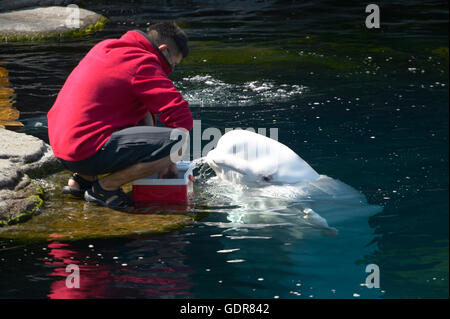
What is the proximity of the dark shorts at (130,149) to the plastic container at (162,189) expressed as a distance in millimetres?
202

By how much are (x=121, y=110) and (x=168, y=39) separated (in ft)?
1.92

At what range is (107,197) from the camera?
4418 mm

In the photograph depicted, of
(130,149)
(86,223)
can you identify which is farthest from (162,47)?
(86,223)

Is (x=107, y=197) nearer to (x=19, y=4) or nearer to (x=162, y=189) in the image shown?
(x=162, y=189)

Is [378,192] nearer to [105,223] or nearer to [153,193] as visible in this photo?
[153,193]

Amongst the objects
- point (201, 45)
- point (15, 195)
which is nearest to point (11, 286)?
point (15, 195)

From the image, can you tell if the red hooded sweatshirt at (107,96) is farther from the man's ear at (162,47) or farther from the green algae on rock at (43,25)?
the green algae on rock at (43,25)

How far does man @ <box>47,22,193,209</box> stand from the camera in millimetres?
4105

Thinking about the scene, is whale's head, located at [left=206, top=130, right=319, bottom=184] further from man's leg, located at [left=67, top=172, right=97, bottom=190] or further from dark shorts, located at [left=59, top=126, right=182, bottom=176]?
man's leg, located at [left=67, top=172, right=97, bottom=190]

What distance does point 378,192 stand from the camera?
15.4 feet

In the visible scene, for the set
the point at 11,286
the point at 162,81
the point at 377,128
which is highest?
the point at 162,81

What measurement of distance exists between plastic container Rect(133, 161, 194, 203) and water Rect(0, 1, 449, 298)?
8.6 inches

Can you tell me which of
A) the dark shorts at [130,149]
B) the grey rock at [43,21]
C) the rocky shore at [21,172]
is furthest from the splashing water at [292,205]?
the grey rock at [43,21]
